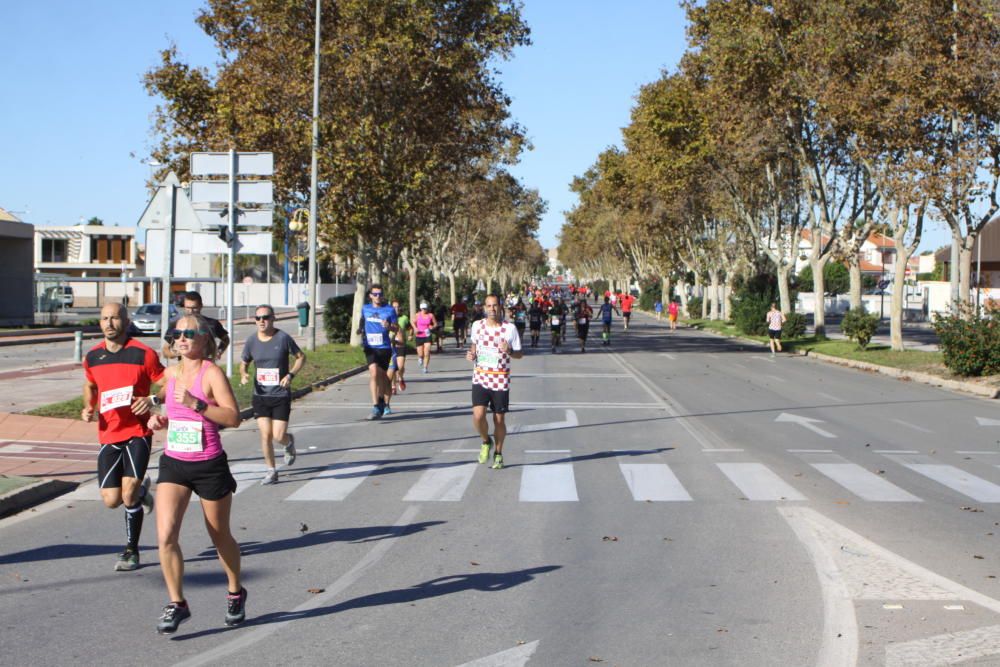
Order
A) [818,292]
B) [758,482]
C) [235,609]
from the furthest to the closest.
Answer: [818,292], [758,482], [235,609]

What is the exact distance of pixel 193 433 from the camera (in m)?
6.04

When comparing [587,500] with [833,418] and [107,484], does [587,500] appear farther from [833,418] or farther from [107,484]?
[833,418]

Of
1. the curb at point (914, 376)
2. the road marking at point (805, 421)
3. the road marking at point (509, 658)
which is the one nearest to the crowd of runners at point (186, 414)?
the road marking at point (509, 658)

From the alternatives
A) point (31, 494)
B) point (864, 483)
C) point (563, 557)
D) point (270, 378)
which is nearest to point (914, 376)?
point (864, 483)

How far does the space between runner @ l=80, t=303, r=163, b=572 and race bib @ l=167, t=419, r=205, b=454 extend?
71.4 inches

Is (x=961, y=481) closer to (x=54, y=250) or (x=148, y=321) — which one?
(x=148, y=321)

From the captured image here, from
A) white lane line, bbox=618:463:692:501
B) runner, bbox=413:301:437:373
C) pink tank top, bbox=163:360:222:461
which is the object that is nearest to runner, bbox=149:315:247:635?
pink tank top, bbox=163:360:222:461

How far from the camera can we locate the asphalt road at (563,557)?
5980mm

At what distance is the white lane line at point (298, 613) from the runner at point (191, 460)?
35cm

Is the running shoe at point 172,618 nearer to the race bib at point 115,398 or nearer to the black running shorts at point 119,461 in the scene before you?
the black running shorts at point 119,461

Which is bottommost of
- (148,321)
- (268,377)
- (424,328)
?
(148,321)

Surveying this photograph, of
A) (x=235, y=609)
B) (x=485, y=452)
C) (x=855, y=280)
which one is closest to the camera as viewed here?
(x=235, y=609)

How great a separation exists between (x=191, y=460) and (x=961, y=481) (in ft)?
28.5

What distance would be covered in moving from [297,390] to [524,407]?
182 inches
